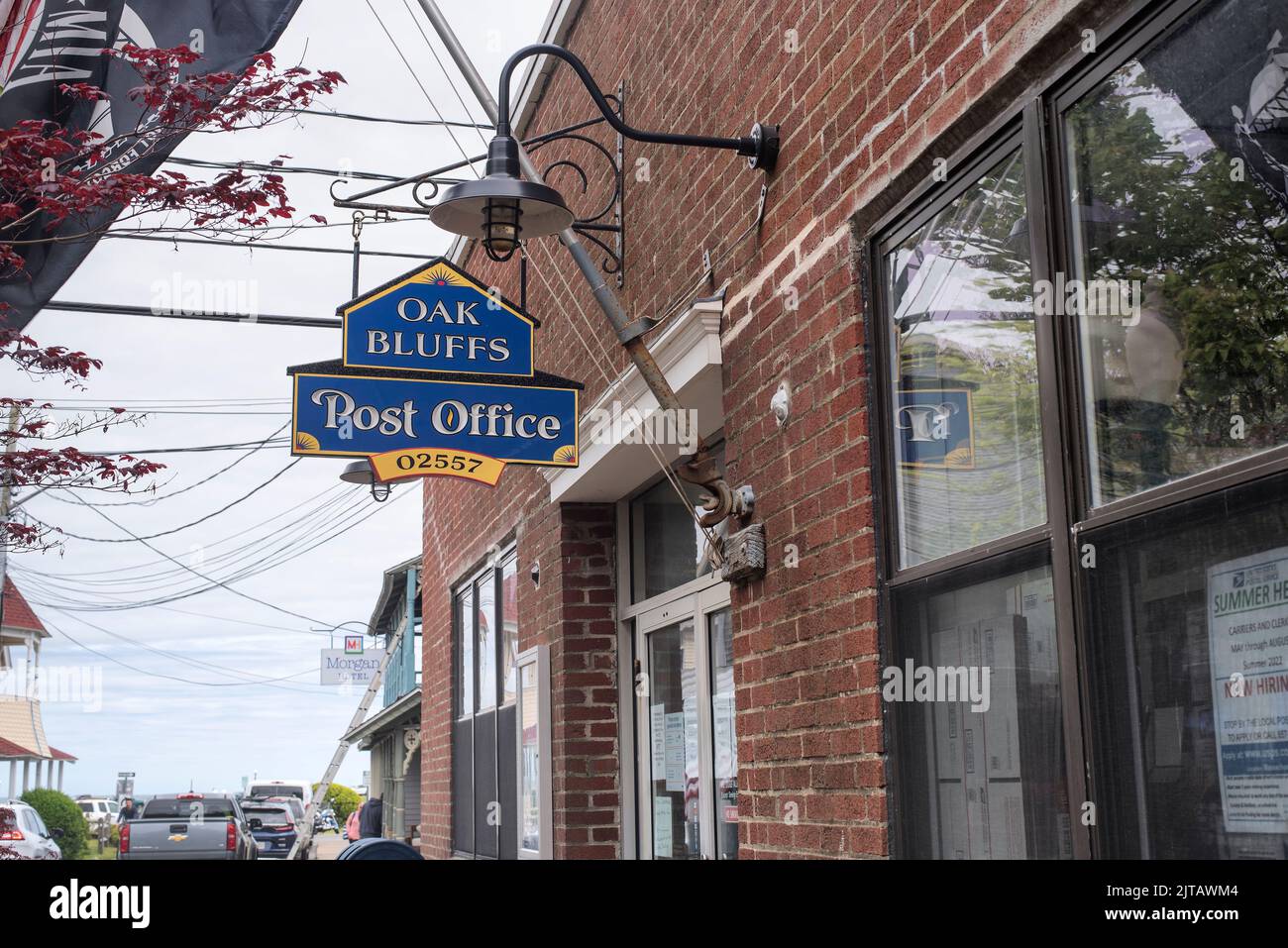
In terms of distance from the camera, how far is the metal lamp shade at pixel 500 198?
4906 mm

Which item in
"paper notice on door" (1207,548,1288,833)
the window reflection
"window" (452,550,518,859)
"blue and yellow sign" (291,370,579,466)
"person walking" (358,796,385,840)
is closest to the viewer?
"paper notice on door" (1207,548,1288,833)

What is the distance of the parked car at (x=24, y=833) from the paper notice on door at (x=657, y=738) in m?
11.1

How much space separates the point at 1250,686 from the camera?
7.86 feet

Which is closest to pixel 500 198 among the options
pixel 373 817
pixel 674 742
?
pixel 674 742

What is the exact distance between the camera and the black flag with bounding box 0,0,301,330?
525 centimetres

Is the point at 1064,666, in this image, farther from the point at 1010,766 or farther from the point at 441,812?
the point at 441,812

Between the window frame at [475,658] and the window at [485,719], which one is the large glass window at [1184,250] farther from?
the window at [485,719]

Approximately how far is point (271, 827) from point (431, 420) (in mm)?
28657

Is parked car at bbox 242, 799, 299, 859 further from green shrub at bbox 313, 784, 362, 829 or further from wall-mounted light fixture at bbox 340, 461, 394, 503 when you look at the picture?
green shrub at bbox 313, 784, 362, 829

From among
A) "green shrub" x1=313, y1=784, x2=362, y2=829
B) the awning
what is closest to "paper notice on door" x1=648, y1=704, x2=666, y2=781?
the awning

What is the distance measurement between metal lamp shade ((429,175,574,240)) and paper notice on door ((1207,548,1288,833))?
314cm

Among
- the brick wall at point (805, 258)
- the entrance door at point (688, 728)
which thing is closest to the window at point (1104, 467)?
the brick wall at point (805, 258)

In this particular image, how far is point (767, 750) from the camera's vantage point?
464 centimetres
